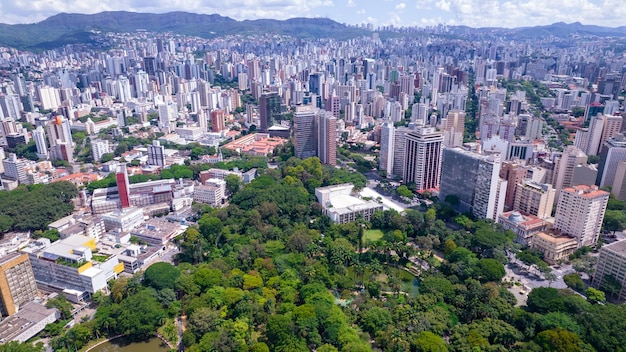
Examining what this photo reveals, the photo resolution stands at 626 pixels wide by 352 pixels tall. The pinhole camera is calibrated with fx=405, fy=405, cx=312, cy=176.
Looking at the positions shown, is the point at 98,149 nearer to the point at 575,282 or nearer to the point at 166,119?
the point at 166,119

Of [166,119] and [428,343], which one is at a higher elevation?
[166,119]

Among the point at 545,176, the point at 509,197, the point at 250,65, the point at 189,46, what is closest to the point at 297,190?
the point at 509,197

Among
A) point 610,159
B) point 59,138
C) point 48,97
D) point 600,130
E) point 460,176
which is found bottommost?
point 59,138

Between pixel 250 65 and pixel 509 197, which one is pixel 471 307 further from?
pixel 250 65

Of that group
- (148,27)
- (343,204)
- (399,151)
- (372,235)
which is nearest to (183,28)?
(148,27)

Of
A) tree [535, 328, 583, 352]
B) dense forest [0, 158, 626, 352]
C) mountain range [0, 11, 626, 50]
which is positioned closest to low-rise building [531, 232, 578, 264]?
dense forest [0, 158, 626, 352]

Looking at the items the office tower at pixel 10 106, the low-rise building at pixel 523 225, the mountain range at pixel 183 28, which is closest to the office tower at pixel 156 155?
the low-rise building at pixel 523 225
